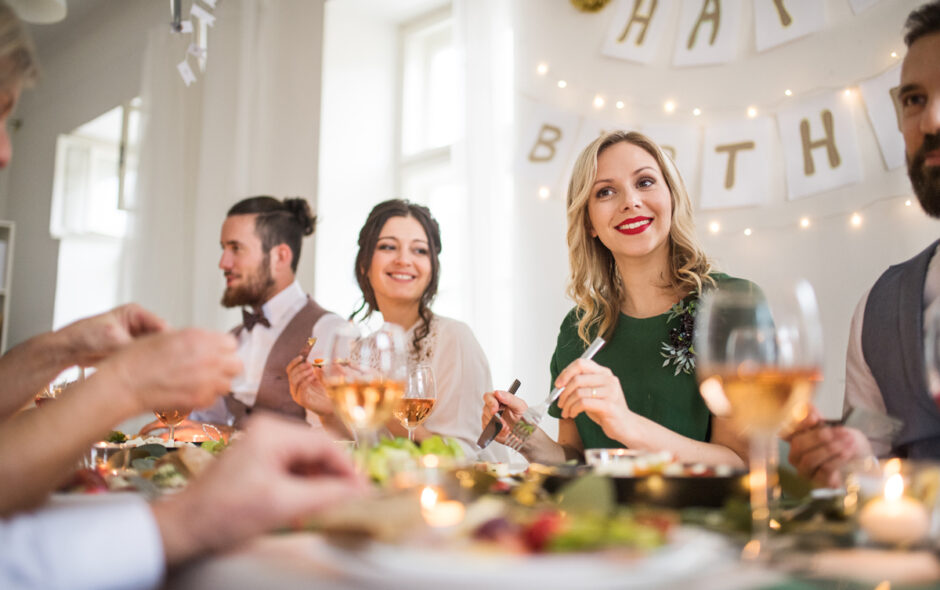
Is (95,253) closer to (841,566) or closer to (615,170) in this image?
(615,170)

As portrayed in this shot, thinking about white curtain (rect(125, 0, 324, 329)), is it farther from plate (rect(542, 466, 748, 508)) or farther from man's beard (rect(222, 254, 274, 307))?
plate (rect(542, 466, 748, 508))

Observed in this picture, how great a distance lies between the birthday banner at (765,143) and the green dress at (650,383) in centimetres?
82

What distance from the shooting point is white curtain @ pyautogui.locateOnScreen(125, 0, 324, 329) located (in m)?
4.13

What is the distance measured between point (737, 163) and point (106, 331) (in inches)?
88.2

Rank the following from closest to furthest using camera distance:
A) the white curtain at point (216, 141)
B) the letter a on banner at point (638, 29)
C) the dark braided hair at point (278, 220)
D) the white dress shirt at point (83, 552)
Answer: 1. the white dress shirt at point (83, 552)
2. the letter a on banner at point (638, 29)
3. the dark braided hair at point (278, 220)
4. the white curtain at point (216, 141)

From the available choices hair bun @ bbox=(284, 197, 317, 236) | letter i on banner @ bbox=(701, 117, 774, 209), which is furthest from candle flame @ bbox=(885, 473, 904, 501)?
hair bun @ bbox=(284, 197, 317, 236)

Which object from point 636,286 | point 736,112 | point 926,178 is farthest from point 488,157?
point 926,178

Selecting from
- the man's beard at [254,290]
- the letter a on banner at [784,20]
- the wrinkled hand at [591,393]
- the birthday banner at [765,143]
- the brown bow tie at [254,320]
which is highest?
the letter a on banner at [784,20]

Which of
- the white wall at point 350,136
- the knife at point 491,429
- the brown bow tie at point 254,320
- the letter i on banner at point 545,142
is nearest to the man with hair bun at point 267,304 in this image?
the brown bow tie at point 254,320

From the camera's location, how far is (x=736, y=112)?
2605 millimetres

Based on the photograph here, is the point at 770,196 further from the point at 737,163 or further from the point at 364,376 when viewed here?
the point at 364,376

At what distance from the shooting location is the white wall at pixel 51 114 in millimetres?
5168

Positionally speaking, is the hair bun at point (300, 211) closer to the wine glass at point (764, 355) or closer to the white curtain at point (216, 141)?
the white curtain at point (216, 141)

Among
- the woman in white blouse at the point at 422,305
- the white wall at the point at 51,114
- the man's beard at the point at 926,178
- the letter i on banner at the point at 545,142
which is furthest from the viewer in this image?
the white wall at the point at 51,114
